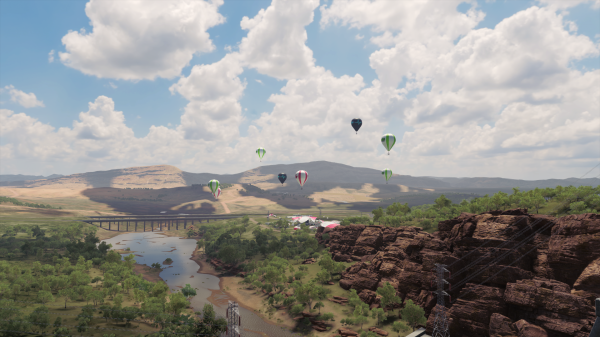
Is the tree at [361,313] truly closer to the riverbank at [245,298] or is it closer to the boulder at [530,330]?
the riverbank at [245,298]

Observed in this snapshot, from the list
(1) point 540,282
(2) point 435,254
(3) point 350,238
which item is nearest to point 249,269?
(3) point 350,238

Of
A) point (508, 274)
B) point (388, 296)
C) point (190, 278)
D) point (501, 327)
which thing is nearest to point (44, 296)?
point (190, 278)

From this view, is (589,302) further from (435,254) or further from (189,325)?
(189,325)

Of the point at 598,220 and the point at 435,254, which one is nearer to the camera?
the point at 598,220

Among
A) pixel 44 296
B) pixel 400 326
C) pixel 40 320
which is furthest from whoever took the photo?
pixel 44 296

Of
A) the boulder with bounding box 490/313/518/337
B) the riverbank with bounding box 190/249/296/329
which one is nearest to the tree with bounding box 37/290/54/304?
the riverbank with bounding box 190/249/296/329

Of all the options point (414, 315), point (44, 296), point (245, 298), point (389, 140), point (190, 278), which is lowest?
point (190, 278)

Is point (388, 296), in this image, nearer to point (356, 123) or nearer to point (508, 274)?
point (508, 274)
